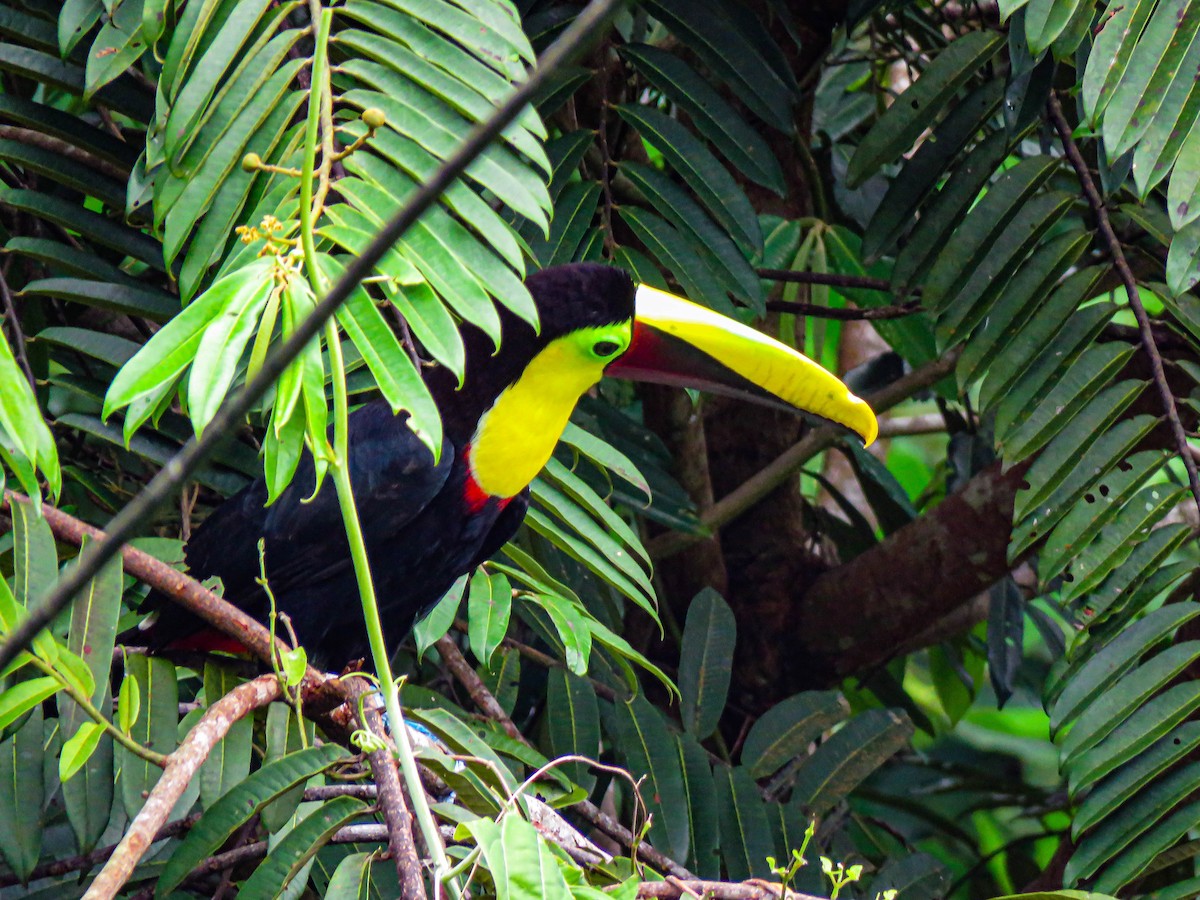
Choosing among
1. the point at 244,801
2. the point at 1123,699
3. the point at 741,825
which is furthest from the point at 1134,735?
the point at 244,801

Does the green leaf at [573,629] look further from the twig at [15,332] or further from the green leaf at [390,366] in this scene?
the twig at [15,332]

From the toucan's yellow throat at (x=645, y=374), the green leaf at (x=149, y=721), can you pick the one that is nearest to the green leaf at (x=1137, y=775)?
the toucan's yellow throat at (x=645, y=374)

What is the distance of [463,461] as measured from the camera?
A: 7.05 feet

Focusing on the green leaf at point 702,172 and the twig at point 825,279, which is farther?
the twig at point 825,279

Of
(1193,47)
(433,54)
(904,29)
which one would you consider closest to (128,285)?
(433,54)

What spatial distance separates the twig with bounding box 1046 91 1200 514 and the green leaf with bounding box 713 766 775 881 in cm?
89

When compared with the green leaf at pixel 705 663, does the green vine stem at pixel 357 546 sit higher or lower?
higher

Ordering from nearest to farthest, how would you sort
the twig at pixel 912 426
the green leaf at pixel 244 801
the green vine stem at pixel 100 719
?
the green vine stem at pixel 100 719 < the green leaf at pixel 244 801 < the twig at pixel 912 426

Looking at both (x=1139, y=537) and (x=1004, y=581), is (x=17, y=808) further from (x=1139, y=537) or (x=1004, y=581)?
(x=1004, y=581)

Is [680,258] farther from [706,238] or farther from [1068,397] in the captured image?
[1068,397]

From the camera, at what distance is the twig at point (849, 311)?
262 cm

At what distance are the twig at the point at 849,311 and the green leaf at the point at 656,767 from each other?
35.1 inches

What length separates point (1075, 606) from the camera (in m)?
2.43

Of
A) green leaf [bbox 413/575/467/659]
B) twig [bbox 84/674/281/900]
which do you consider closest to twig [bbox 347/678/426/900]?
twig [bbox 84/674/281/900]
